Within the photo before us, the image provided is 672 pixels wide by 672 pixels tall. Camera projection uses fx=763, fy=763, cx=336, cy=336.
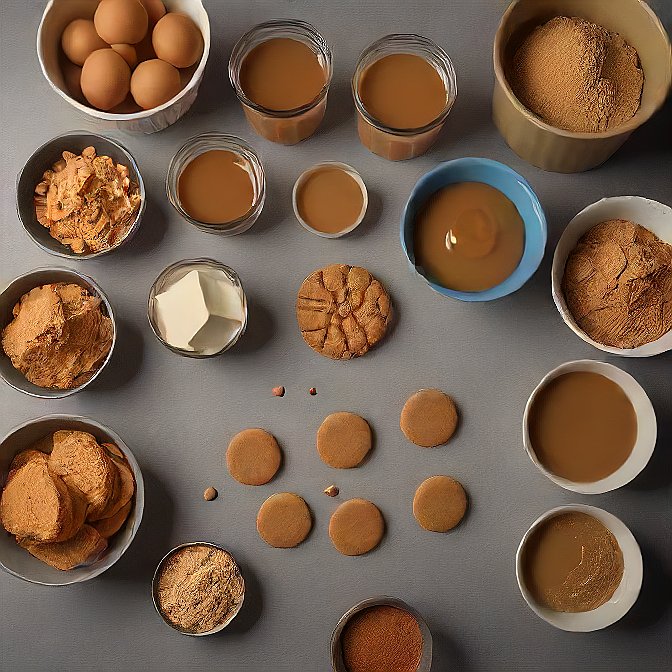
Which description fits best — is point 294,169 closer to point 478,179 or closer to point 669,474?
point 478,179

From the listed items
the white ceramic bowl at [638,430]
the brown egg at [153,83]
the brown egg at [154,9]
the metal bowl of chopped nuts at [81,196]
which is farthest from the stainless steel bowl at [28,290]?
the white ceramic bowl at [638,430]

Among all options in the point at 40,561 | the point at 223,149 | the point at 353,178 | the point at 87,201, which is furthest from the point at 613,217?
the point at 40,561

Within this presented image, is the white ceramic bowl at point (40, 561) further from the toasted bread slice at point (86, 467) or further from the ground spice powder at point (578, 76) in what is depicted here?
the ground spice powder at point (578, 76)

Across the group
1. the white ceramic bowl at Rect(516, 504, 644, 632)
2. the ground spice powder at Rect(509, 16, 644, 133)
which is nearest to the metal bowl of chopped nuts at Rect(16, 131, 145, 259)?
the ground spice powder at Rect(509, 16, 644, 133)

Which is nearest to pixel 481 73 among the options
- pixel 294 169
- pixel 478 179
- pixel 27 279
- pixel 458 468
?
pixel 478 179

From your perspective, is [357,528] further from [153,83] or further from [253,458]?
[153,83]

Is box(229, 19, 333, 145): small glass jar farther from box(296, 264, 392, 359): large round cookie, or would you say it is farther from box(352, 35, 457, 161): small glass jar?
box(296, 264, 392, 359): large round cookie
